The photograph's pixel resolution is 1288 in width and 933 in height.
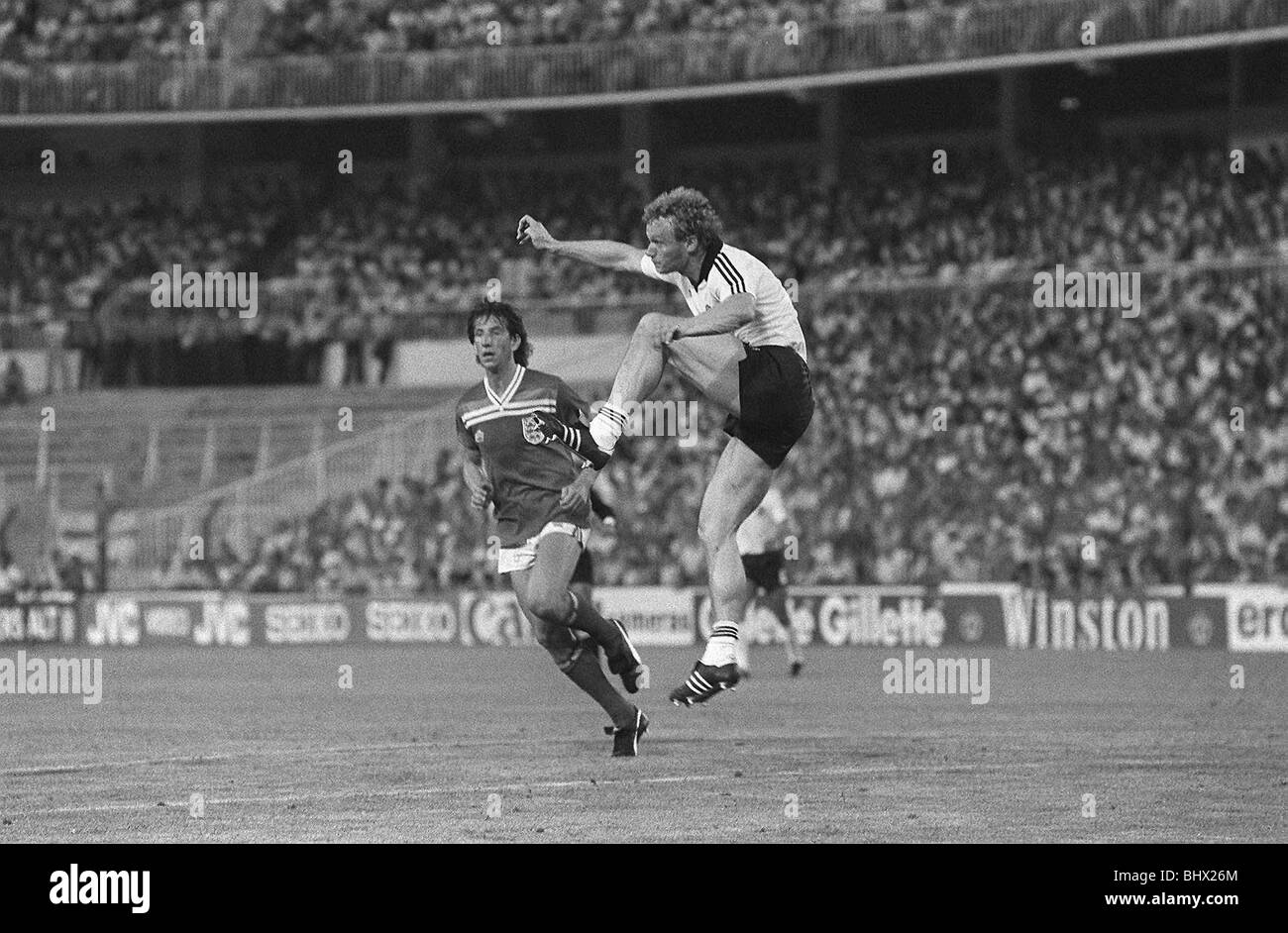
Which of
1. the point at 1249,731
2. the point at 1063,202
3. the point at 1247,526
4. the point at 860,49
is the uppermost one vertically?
the point at 860,49

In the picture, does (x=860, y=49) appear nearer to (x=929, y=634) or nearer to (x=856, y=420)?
(x=856, y=420)

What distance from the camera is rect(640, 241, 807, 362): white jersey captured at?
455 inches

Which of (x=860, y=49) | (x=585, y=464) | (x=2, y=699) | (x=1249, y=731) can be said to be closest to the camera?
(x=585, y=464)

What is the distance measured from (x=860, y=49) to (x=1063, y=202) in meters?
5.21

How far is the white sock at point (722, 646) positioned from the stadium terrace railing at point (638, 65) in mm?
26486

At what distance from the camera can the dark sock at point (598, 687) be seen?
1277 centimetres

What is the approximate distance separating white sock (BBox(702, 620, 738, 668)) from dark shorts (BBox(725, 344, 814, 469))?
38.3 inches

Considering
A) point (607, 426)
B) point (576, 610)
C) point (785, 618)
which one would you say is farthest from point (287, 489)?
point (607, 426)

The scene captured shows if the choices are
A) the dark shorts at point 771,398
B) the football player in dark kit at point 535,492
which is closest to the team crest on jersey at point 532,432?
the football player in dark kit at point 535,492

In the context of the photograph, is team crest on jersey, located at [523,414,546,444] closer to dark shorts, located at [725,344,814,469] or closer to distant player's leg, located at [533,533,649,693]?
distant player's leg, located at [533,533,649,693]

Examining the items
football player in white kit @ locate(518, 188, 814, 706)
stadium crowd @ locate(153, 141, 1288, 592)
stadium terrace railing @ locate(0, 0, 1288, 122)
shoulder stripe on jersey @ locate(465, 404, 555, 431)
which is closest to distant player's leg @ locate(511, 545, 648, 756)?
shoulder stripe on jersey @ locate(465, 404, 555, 431)

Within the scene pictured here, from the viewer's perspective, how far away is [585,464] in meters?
13.0

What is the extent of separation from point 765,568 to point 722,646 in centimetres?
1110

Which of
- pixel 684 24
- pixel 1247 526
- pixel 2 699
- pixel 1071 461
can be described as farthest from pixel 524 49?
pixel 2 699
